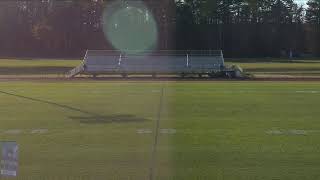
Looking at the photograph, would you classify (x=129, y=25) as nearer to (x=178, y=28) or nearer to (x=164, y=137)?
(x=178, y=28)

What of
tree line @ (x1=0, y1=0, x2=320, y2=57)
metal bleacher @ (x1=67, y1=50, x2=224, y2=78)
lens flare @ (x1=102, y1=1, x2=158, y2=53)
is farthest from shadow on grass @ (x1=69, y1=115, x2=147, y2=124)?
lens flare @ (x1=102, y1=1, x2=158, y2=53)

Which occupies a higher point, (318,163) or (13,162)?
(13,162)

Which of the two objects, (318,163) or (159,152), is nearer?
(318,163)

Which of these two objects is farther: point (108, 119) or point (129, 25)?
point (129, 25)

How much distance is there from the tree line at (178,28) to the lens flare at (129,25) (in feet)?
3.49

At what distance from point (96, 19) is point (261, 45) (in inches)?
960

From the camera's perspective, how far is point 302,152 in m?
11.6

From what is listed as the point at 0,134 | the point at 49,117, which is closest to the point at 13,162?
the point at 0,134

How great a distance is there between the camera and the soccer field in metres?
10.0

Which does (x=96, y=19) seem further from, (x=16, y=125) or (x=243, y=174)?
(x=243, y=174)

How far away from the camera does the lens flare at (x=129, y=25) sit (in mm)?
87188

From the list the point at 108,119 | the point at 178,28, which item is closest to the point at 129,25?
the point at 178,28

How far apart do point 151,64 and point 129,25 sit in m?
42.6

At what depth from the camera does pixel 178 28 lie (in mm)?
92188
